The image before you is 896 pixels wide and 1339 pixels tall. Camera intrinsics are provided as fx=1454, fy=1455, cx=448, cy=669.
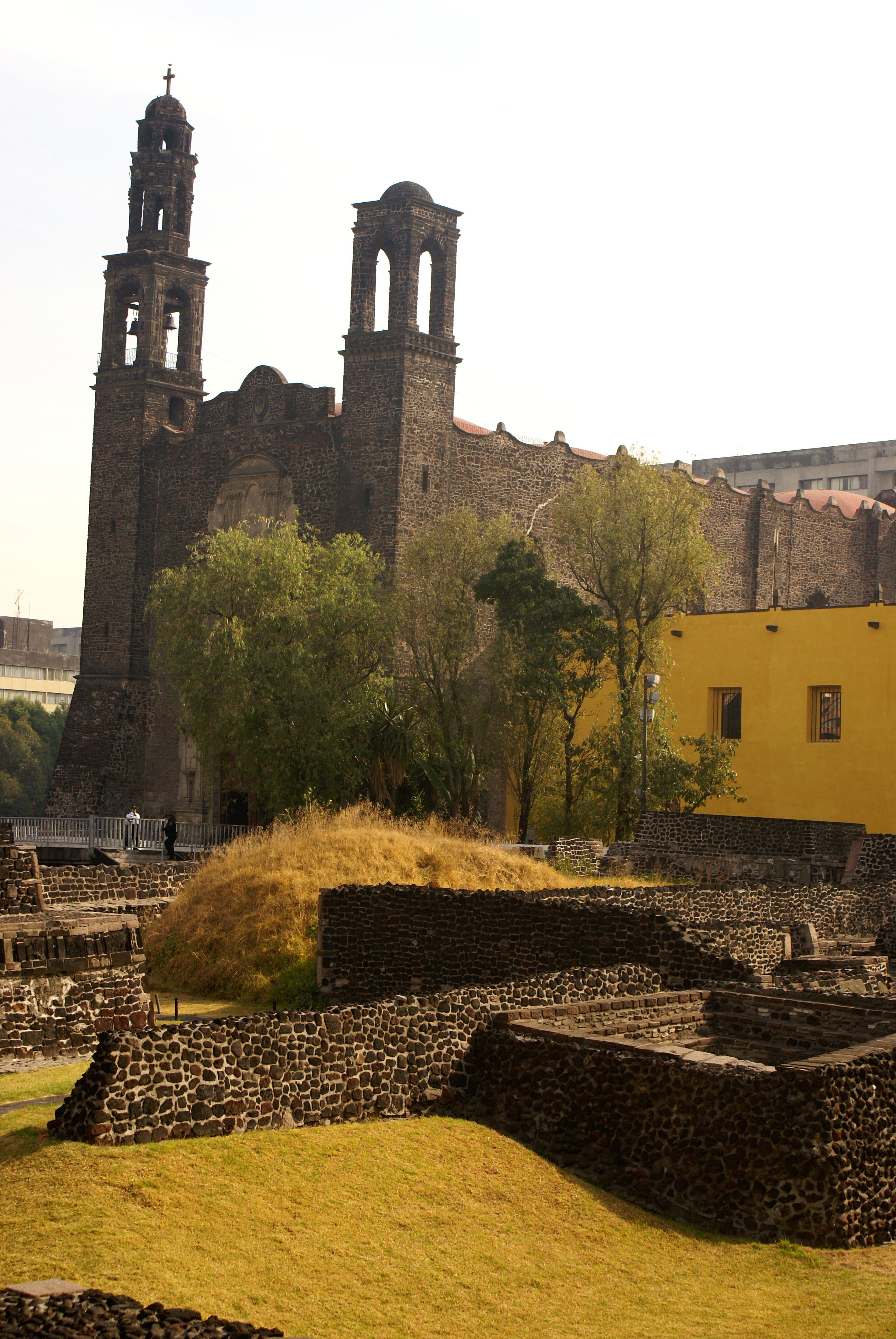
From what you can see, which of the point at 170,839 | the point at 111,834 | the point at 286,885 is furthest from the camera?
the point at 111,834

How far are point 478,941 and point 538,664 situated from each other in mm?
12918

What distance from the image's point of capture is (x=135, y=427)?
125 ft

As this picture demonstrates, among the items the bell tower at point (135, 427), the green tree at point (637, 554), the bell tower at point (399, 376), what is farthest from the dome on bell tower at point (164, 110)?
the green tree at point (637, 554)

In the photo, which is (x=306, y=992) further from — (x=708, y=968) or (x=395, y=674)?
(x=395, y=674)

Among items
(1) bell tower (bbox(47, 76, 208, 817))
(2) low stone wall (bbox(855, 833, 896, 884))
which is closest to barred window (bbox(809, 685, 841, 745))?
(2) low stone wall (bbox(855, 833, 896, 884))

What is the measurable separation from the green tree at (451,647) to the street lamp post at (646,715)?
12.0 ft

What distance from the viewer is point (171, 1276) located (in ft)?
25.5

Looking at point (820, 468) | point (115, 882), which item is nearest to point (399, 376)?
point (115, 882)

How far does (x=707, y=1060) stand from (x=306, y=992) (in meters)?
8.71

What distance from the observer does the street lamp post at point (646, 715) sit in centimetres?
2683

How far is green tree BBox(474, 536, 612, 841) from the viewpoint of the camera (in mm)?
30594

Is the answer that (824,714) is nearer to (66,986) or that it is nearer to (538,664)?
(538,664)

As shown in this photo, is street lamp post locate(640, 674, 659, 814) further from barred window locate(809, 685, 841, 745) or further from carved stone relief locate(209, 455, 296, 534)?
carved stone relief locate(209, 455, 296, 534)

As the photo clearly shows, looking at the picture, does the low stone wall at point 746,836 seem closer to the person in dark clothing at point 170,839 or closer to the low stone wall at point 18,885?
the person in dark clothing at point 170,839
